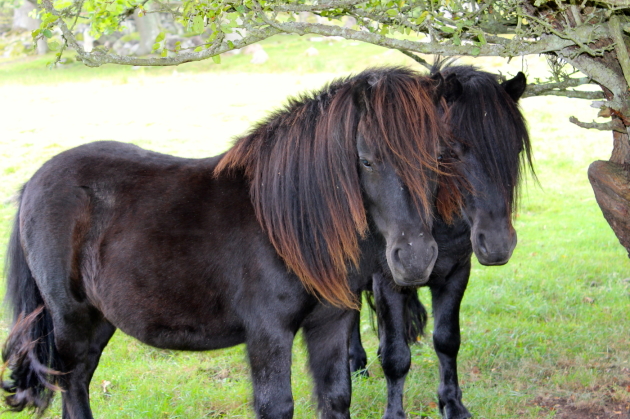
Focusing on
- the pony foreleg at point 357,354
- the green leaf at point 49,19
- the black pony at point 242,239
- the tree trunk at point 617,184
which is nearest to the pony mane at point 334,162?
the black pony at point 242,239

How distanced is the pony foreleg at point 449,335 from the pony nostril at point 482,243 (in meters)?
0.63

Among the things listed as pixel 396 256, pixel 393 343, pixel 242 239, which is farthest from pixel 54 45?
pixel 393 343

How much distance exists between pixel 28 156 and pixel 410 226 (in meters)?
10.9

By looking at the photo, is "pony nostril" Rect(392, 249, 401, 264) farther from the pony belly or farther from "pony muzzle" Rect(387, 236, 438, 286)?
the pony belly

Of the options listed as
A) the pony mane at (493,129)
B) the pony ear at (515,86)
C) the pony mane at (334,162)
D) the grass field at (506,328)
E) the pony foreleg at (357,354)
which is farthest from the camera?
the pony foreleg at (357,354)

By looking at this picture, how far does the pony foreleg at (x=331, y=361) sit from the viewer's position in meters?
3.23

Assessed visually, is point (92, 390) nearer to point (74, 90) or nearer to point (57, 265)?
point (57, 265)

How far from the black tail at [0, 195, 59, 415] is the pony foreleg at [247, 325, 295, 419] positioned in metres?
1.29

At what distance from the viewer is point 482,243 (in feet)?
11.1

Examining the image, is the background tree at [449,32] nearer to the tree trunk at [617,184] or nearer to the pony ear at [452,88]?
the tree trunk at [617,184]

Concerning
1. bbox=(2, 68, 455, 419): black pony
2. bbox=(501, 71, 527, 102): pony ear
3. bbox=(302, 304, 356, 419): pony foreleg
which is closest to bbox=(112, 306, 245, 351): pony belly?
bbox=(2, 68, 455, 419): black pony

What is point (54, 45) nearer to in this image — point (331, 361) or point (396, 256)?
point (396, 256)

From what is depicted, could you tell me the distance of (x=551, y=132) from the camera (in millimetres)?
13156

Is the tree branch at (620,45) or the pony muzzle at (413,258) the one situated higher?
the tree branch at (620,45)
